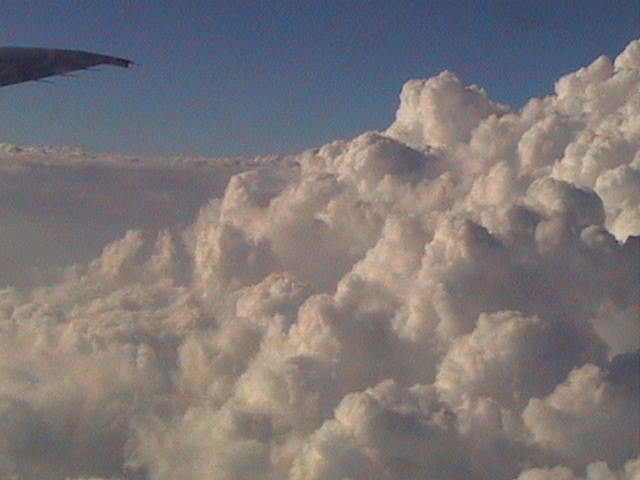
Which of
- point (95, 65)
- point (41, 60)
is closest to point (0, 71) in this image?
point (41, 60)

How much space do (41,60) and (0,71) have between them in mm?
1160

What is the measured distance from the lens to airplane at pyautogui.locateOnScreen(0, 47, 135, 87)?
49.3 ft

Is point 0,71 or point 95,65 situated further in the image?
point 95,65

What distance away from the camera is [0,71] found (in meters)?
14.7

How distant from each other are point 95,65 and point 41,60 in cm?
115

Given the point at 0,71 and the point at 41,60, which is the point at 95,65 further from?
the point at 0,71

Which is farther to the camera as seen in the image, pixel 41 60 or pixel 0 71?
pixel 41 60

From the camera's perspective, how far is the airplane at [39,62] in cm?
1502

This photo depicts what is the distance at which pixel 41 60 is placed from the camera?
15641 millimetres

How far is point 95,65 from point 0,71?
216 centimetres

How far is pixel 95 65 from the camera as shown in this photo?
16188mm

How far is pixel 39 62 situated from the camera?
1558cm
